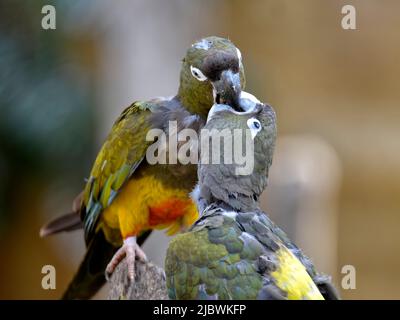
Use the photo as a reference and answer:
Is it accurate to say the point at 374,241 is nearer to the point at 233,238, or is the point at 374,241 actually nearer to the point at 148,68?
the point at 148,68

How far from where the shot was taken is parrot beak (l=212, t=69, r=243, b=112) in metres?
2.42

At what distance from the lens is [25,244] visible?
5.36m

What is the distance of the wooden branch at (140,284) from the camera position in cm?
256

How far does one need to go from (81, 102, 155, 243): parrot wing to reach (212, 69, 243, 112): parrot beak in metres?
0.45

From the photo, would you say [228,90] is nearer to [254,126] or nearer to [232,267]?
[254,126]

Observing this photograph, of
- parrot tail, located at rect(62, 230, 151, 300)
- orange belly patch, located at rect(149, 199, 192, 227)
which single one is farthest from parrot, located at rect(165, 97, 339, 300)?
parrot tail, located at rect(62, 230, 151, 300)

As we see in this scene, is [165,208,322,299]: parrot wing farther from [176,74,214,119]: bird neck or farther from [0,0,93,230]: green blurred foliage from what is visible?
[0,0,93,230]: green blurred foliage

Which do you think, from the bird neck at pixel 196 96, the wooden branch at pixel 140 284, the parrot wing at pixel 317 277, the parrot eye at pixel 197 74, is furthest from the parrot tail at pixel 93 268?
the parrot wing at pixel 317 277

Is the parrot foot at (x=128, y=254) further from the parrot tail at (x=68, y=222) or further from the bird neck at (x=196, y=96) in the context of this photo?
the bird neck at (x=196, y=96)

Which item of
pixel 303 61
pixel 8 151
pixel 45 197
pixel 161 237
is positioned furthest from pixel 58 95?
pixel 303 61

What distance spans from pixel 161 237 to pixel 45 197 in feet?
2.64

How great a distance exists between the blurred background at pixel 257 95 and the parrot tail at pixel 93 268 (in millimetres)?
1011

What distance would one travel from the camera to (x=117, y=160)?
9.57ft
